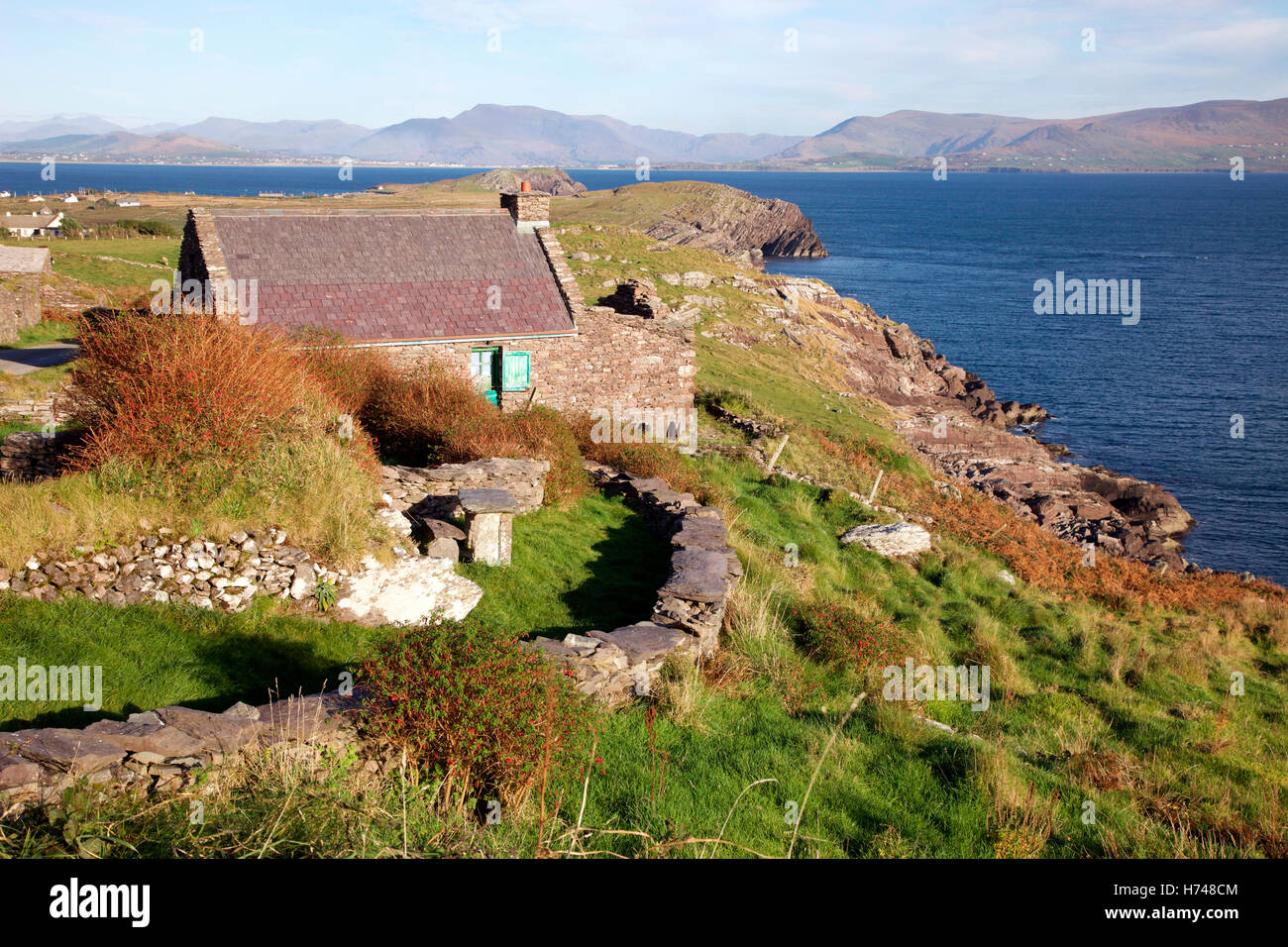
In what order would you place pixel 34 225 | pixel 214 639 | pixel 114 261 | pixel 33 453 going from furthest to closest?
1. pixel 34 225
2. pixel 114 261
3. pixel 33 453
4. pixel 214 639

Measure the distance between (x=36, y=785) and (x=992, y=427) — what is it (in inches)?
1715

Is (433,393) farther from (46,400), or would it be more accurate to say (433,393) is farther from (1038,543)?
(1038,543)

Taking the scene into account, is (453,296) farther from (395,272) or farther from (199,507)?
(199,507)

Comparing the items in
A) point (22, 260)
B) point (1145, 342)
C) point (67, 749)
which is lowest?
point (67, 749)

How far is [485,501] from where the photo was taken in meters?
12.2

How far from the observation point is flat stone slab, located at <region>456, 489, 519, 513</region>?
1209cm

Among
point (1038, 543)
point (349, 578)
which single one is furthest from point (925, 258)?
point (349, 578)

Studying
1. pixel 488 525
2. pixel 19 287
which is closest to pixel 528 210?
pixel 488 525

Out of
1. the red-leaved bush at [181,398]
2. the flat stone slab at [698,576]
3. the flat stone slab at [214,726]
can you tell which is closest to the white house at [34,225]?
the red-leaved bush at [181,398]

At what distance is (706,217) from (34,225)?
230 ft

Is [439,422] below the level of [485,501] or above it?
above

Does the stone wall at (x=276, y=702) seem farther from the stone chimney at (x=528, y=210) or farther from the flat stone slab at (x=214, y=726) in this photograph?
the stone chimney at (x=528, y=210)

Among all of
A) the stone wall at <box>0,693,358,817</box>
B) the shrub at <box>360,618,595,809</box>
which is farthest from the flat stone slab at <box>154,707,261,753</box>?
the shrub at <box>360,618,595,809</box>

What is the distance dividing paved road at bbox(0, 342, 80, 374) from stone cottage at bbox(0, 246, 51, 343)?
4.89 ft
